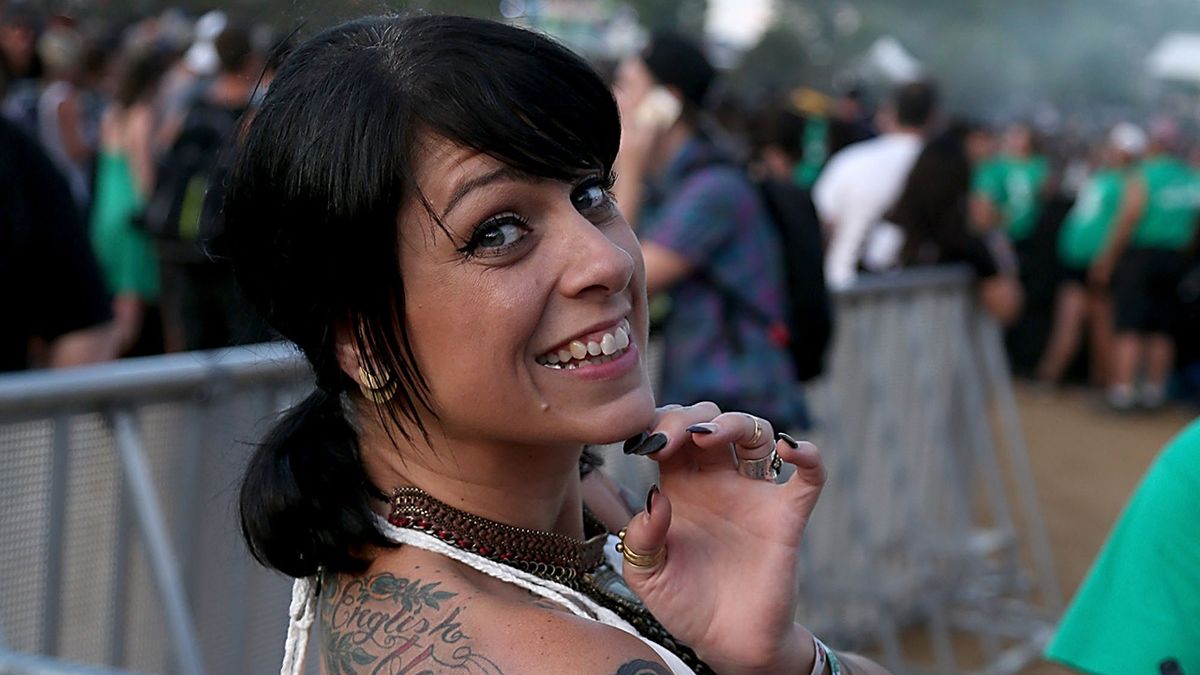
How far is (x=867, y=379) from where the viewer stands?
603cm

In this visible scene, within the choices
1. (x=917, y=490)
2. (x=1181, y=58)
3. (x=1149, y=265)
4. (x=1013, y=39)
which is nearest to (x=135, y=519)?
(x=917, y=490)

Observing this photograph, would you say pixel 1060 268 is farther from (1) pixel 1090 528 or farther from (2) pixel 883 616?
(2) pixel 883 616

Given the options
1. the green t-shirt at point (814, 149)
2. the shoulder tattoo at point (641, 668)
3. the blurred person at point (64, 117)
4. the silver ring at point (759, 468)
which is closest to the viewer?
the shoulder tattoo at point (641, 668)

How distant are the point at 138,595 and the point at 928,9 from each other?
38.7 m

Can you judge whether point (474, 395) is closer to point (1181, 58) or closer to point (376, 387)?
point (376, 387)

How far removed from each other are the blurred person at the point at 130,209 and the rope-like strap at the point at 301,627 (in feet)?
19.3

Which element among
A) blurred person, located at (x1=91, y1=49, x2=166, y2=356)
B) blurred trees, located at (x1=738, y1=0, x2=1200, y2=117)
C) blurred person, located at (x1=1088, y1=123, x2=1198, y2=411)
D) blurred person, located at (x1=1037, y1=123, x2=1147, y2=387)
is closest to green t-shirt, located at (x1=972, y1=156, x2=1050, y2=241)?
blurred person, located at (x1=1037, y1=123, x2=1147, y2=387)

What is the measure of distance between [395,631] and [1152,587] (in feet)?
4.26

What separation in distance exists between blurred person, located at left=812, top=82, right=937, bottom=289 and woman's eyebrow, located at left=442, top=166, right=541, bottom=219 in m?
5.39

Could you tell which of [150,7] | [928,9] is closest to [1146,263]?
[150,7]

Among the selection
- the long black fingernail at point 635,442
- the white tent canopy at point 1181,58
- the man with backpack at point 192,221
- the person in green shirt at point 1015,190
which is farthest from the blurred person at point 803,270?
the white tent canopy at point 1181,58

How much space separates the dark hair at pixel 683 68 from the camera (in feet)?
16.3

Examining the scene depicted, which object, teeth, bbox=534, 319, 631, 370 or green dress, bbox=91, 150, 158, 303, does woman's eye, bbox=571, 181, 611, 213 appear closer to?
teeth, bbox=534, 319, 631, 370

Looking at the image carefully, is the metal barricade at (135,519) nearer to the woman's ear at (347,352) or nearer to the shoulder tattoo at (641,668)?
the woman's ear at (347,352)
